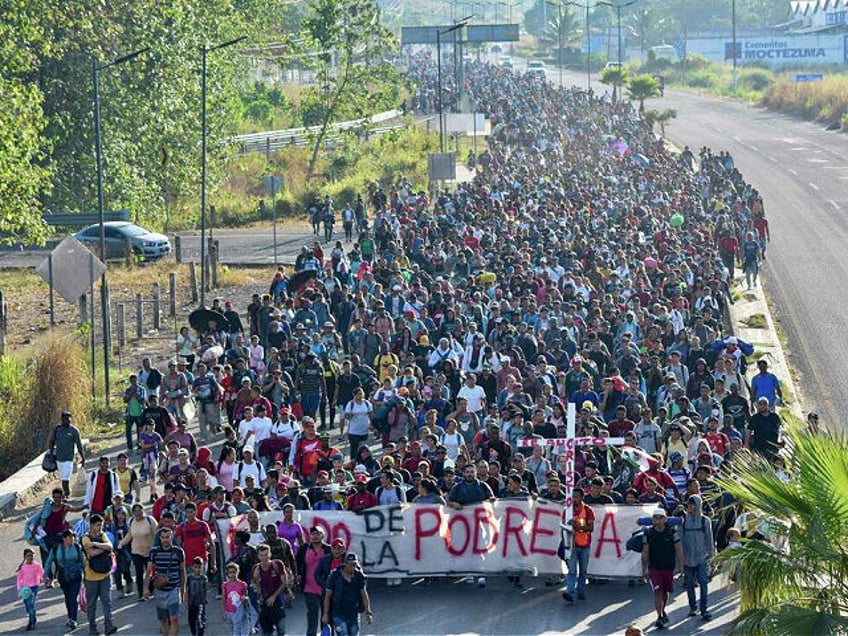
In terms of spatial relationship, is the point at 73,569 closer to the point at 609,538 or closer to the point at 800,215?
the point at 609,538

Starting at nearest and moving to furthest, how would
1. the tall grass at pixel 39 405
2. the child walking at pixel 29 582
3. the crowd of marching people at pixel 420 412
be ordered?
1. the crowd of marching people at pixel 420 412
2. the child walking at pixel 29 582
3. the tall grass at pixel 39 405

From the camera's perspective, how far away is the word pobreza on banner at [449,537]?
18062 mm

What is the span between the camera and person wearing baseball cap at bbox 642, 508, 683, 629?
1655 centimetres

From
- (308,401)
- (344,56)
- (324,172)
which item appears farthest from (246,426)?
(324,172)

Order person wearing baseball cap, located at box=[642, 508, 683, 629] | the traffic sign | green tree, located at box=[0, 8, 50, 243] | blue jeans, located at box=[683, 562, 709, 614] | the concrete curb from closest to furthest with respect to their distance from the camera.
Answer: person wearing baseball cap, located at box=[642, 508, 683, 629], blue jeans, located at box=[683, 562, 709, 614], the concrete curb, green tree, located at box=[0, 8, 50, 243], the traffic sign

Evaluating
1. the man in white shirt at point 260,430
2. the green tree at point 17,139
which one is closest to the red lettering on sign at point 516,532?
the man in white shirt at point 260,430

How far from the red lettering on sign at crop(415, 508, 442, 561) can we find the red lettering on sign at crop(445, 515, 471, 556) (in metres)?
0.12

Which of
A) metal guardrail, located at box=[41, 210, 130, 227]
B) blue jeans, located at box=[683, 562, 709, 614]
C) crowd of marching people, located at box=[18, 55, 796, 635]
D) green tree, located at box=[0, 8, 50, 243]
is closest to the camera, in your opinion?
blue jeans, located at box=[683, 562, 709, 614]

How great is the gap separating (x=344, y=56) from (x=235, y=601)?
50517 mm

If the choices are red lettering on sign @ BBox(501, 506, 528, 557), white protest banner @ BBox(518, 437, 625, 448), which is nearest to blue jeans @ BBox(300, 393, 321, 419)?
white protest banner @ BBox(518, 437, 625, 448)

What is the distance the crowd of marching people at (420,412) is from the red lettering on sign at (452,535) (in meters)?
0.23

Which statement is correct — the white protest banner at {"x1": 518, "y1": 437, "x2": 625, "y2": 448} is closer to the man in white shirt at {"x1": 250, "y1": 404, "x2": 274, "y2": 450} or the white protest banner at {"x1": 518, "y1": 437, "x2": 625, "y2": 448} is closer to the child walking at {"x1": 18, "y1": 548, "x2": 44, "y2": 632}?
the man in white shirt at {"x1": 250, "y1": 404, "x2": 274, "y2": 450}

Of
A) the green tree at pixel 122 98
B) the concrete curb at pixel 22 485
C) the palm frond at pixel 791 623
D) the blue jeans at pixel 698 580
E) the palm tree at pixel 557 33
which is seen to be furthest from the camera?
the palm tree at pixel 557 33

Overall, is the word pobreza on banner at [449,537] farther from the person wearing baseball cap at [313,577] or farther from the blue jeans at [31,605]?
the blue jeans at [31,605]
